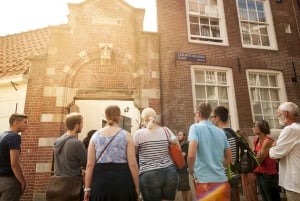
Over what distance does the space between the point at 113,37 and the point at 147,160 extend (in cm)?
601

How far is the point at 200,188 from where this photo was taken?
2.78 meters

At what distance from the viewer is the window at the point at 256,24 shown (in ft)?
32.0

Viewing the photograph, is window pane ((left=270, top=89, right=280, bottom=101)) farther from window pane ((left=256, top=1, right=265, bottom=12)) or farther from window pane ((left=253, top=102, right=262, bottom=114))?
window pane ((left=256, top=1, right=265, bottom=12))

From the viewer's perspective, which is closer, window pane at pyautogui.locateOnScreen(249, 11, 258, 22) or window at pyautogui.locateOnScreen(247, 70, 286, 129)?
window at pyautogui.locateOnScreen(247, 70, 286, 129)

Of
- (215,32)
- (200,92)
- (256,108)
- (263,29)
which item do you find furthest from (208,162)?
(263,29)

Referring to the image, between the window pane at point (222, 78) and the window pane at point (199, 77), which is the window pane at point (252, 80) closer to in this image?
the window pane at point (222, 78)

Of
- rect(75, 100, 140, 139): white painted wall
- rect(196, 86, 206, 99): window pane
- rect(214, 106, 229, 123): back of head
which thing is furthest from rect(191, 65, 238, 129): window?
rect(214, 106, 229, 123): back of head

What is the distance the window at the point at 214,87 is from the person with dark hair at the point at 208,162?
5360 mm

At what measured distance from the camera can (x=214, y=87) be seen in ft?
28.2

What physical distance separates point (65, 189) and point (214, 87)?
265 inches

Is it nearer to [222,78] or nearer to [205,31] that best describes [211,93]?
[222,78]

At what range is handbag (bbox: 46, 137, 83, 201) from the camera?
3031mm

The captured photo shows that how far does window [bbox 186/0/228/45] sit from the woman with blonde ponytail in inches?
260

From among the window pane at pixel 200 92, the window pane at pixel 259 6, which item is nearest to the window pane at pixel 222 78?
the window pane at pixel 200 92
